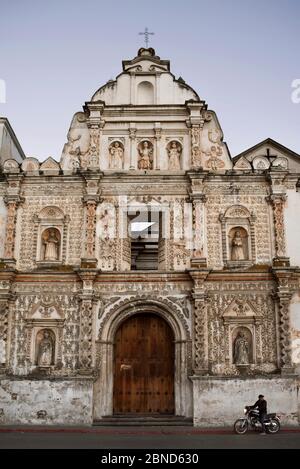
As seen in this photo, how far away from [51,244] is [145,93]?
6697 millimetres

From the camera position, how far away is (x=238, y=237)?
18938 mm

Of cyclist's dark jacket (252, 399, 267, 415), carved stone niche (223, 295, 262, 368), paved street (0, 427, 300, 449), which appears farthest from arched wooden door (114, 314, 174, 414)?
cyclist's dark jacket (252, 399, 267, 415)

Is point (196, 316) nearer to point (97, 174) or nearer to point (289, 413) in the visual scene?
point (289, 413)

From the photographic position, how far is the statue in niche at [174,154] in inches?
770

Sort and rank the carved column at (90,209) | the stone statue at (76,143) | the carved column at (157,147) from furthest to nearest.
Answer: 1. the stone statue at (76,143)
2. the carved column at (157,147)
3. the carved column at (90,209)

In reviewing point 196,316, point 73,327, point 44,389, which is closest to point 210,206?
point 196,316

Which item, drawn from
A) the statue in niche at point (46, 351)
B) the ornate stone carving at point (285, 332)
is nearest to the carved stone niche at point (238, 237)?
the ornate stone carving at point (285, 332)

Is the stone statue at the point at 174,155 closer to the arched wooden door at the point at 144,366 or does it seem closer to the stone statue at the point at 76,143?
the stone statue at the point at 76,143

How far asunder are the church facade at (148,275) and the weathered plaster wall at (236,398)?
0.14 ft

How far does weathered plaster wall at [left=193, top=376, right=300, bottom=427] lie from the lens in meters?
16.8

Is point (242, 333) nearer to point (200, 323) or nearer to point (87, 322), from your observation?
point (200, 323)

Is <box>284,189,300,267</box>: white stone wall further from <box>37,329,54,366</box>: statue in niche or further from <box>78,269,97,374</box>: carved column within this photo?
<box>37,329,54,366</box>: statue in niche

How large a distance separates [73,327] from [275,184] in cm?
844

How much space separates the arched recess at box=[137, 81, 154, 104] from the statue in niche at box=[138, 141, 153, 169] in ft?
5.78
